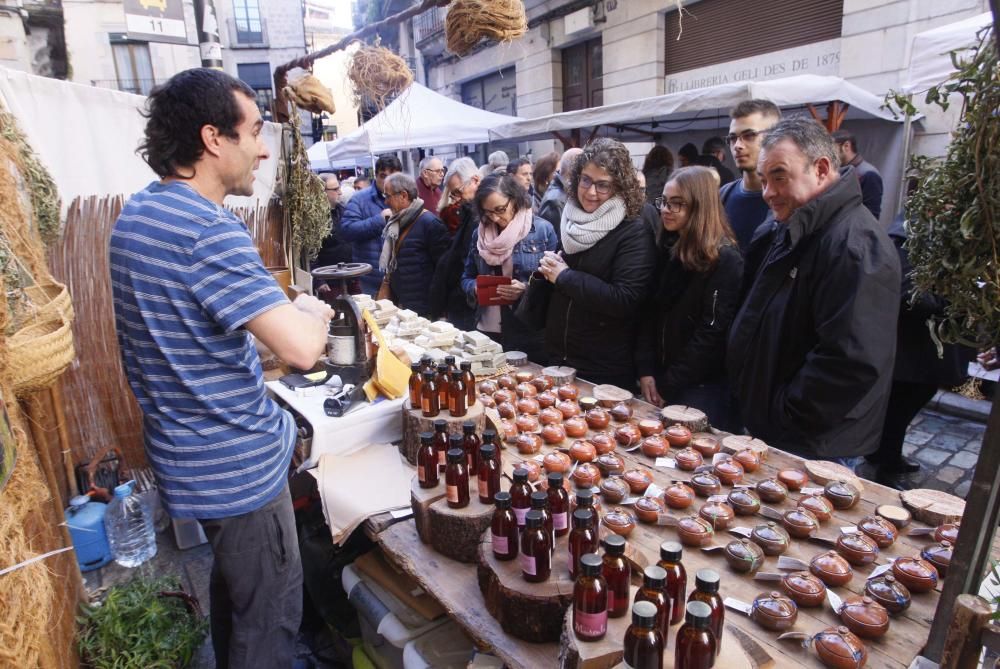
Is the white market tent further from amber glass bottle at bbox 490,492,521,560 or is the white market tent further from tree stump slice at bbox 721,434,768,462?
amber glass bottle at bbox 490,492,521,560

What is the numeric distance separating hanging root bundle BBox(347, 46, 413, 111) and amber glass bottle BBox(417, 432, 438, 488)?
2.69 m

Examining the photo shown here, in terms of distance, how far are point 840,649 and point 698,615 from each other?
0.54 m

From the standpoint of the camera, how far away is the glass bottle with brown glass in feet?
4.20

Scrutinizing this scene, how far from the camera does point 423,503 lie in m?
1.94

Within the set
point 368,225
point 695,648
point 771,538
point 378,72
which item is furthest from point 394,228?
point 695,648

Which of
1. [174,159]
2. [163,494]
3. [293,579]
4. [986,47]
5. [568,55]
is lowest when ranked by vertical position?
[293,579]

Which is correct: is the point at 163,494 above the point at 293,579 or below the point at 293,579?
above

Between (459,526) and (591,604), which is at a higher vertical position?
(591,604)

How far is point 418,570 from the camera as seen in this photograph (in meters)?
1.86

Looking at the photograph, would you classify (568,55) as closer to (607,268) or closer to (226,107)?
(607,268)

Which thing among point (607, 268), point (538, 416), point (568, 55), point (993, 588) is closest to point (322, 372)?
point (538, 416)

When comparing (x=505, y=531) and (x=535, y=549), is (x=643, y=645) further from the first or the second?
(x=505, y=531)

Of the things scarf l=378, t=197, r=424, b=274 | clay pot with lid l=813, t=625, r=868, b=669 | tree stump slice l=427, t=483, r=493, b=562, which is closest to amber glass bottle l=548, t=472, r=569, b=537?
tree stump slice l=427, t=483, r=493, b=562

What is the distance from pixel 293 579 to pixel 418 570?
1.60 feet
